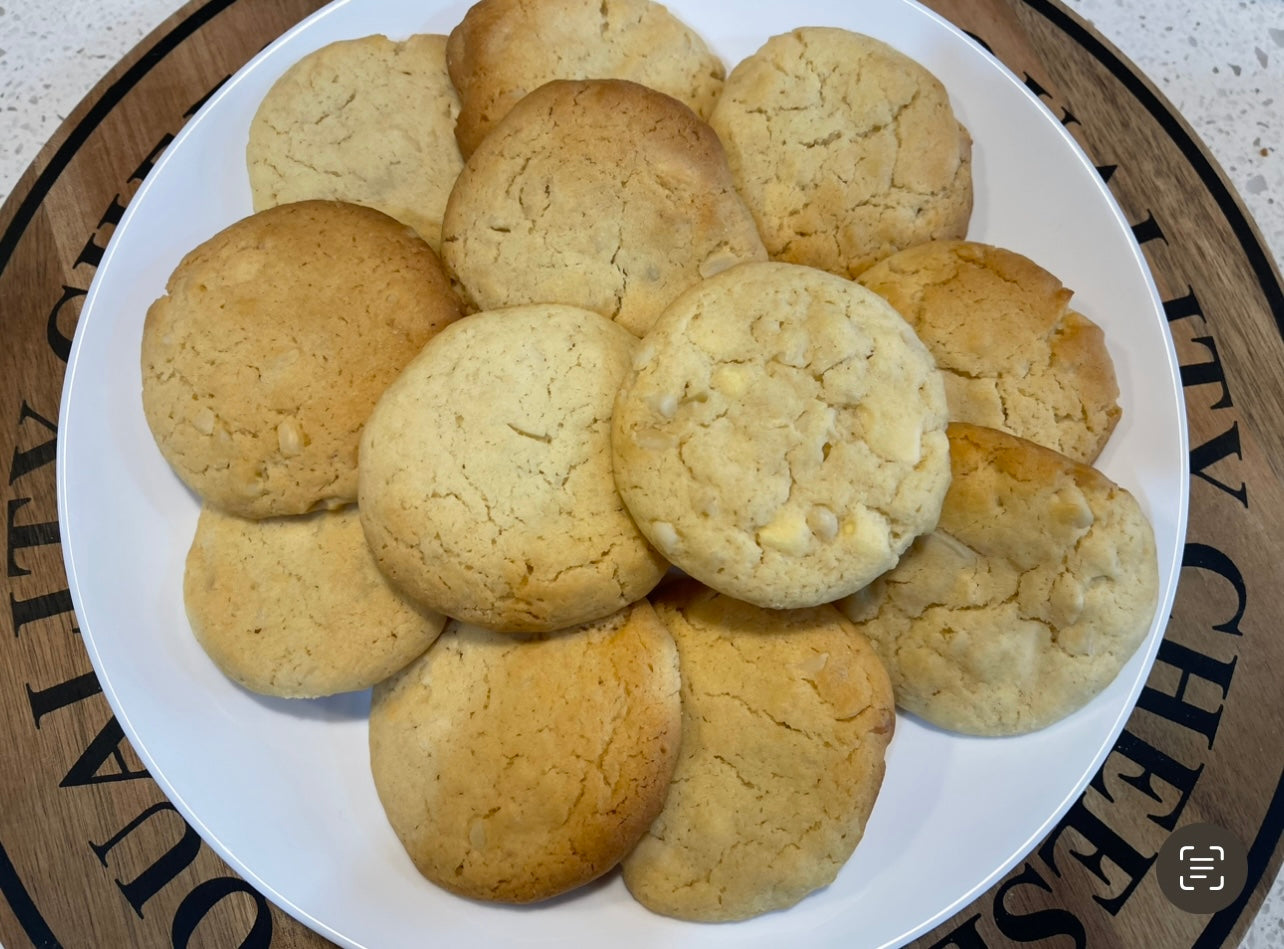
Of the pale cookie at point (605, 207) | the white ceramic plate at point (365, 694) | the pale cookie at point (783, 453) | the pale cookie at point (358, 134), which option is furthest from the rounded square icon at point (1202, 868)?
the pale cookie at point (358, 134)

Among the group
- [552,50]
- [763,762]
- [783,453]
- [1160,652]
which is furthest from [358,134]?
[1160,652]

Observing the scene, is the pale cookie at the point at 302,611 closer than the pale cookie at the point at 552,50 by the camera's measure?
Yes

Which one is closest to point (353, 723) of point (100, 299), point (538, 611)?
point (538, 611)

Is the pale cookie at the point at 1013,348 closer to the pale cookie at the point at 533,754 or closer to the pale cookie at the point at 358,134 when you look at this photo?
the pale cookie at the point at 533,754

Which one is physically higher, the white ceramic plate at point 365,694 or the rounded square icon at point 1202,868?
the white ceramic plate at point 365,694

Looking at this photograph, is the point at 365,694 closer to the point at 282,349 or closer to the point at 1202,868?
the point at 282,349

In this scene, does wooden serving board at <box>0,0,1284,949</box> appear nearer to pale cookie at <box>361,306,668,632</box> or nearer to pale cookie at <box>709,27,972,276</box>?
pale cookie at <box>709,27,972,276</box>

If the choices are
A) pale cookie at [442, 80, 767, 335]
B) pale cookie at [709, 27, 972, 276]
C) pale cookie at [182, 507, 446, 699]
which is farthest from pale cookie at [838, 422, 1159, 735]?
pale cookie at [182, 507, 446, 699]
